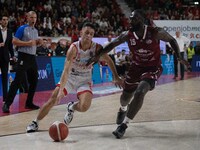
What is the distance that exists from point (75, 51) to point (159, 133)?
158 cm

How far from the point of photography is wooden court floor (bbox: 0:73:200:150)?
450 cm

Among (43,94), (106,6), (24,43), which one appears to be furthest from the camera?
Result: (106,6)

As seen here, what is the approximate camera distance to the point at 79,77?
5.38 m

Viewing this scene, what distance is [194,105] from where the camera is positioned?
26.3 ft

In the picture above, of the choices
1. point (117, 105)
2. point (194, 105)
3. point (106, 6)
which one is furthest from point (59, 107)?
point (106, 6)

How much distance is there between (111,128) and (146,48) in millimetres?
1270

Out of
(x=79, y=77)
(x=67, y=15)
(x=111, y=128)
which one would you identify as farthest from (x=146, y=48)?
(x=67, y=15)

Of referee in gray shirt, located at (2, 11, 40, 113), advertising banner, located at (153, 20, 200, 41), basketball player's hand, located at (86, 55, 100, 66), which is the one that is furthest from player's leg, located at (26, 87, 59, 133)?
advertising banner, located at (153, 20, 200, 41)

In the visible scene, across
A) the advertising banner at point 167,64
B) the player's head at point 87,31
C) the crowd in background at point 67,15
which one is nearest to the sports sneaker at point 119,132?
the player's head at point 87,31

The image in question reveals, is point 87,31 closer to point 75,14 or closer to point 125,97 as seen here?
point 125,97

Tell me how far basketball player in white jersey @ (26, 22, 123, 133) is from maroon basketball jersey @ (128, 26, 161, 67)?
0.40 m

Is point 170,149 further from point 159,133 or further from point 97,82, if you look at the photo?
point 97,82

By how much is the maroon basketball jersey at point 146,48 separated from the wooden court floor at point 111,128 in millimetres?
979

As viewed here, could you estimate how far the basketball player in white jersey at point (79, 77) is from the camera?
5.11 meters
